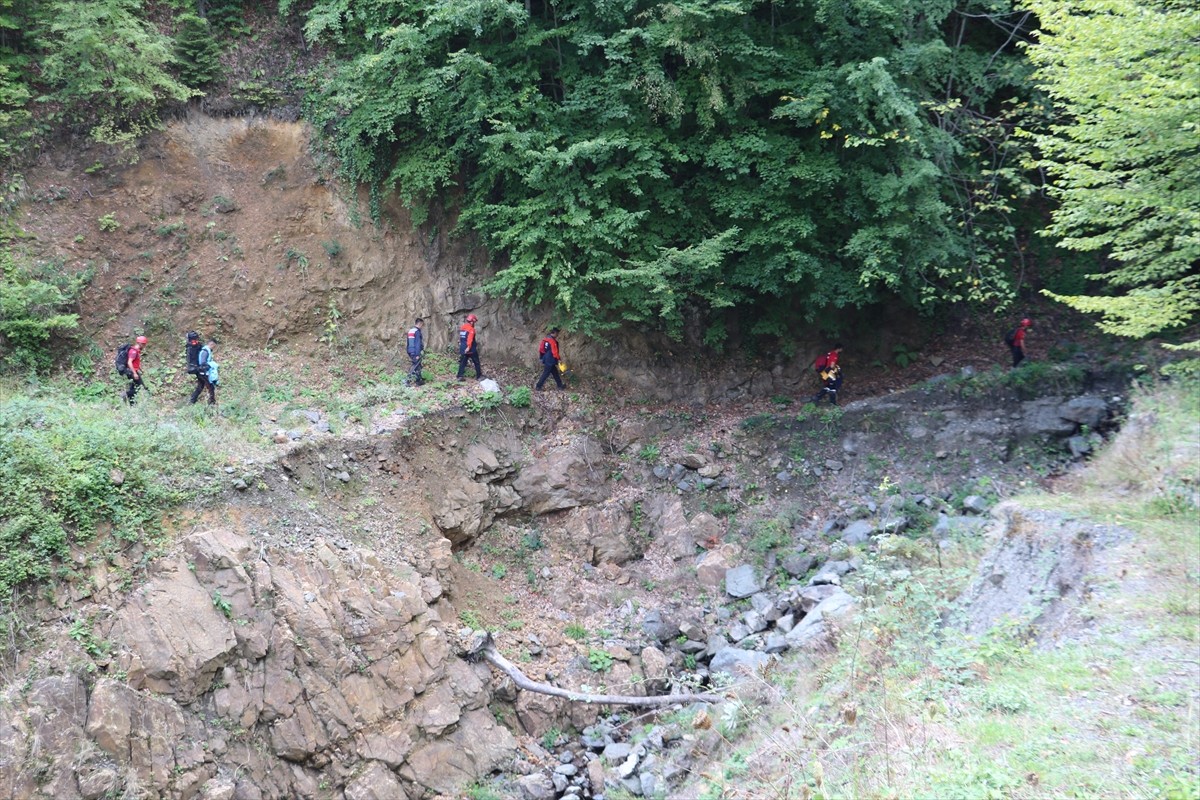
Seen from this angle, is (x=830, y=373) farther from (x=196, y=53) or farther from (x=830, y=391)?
(x=196, y=53)

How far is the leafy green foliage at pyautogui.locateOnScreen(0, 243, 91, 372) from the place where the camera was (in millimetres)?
12664

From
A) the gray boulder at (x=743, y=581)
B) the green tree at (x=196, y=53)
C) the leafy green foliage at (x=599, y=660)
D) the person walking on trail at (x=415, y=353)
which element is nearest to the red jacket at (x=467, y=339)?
the person walking on trail at (x=415, y=353)

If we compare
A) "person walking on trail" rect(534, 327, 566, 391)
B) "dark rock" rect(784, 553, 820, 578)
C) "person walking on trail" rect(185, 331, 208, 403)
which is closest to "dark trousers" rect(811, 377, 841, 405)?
"dark rock" rect(784, 553, 820, 578)

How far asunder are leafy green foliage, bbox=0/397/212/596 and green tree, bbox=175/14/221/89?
331 inches

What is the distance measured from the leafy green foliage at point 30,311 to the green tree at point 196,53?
4954 millimetres

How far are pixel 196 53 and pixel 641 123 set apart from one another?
9.37 meters

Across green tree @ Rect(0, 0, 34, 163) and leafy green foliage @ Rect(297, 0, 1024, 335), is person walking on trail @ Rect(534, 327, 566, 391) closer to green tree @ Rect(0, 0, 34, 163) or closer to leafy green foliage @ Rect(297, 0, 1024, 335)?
leafy green foliage @ Rect(297, 0, 1024, 335)

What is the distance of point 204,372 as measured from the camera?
493 inches

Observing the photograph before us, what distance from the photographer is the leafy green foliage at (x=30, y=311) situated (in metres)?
12.7

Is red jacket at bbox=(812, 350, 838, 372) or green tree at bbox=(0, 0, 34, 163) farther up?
green tree at bbox=(0, 0, 34, 163)

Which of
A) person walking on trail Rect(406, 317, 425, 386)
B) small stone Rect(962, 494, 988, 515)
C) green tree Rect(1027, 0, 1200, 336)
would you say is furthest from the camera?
person walking on trail Rect(406, 317, 425, 386)

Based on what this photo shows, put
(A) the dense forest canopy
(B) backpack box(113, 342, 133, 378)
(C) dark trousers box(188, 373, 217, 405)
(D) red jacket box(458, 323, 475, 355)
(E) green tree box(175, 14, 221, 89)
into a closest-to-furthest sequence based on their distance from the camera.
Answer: (B) backpack box(113, 342, 133, 378) < (C) dark trousers box(188, 373, 217, 405) < (A) the dense forest canopy < (D) red jacket box(458, 323, 475, 355) < (E) green tree box(175, 14, 221, 89)

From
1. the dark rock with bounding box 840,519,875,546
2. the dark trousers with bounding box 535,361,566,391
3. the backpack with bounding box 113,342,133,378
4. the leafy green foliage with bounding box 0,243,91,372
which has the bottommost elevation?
the dark rock with bounding box 840,519,875,546

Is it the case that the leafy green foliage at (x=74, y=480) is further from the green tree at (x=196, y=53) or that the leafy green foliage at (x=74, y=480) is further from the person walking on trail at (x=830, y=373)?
the person walking on trail at (x=830, y=373)
